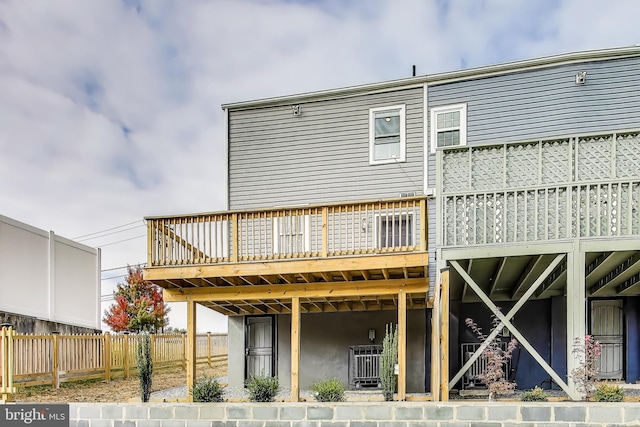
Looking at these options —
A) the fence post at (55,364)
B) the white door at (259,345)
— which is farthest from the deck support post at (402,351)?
the fence post at (55,364)

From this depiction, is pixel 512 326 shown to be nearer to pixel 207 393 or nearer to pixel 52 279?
pixel 207 393

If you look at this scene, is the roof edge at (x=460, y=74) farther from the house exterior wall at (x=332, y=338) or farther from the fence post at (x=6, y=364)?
the fence post at (x=6, y=364)

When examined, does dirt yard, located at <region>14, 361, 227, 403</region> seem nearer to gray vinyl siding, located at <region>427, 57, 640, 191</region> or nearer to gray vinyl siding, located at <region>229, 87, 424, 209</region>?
gray vinyl siding, located at <region>229, 87, 424, 209</region>

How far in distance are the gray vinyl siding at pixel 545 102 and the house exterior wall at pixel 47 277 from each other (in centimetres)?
1062


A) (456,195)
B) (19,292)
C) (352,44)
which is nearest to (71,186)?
(19,292)

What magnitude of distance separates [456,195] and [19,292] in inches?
453

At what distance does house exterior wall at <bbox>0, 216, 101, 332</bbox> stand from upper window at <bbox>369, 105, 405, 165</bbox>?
9620mm

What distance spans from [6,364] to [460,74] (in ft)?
36.0

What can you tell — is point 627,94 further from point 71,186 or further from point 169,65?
point 71,186

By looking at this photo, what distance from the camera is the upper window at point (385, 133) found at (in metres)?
10.5

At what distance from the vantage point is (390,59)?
15.1 meters

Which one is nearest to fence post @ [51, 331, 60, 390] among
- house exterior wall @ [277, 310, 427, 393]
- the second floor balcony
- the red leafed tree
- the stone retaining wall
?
the stone retaining wall

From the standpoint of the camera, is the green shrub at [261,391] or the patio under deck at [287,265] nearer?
the green shrub at [261,391]

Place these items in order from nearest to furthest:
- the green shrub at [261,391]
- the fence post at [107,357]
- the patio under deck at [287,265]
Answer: the green shrub at [261,391] → the patio under deck at [287,265] → the fence post at [107,357]
